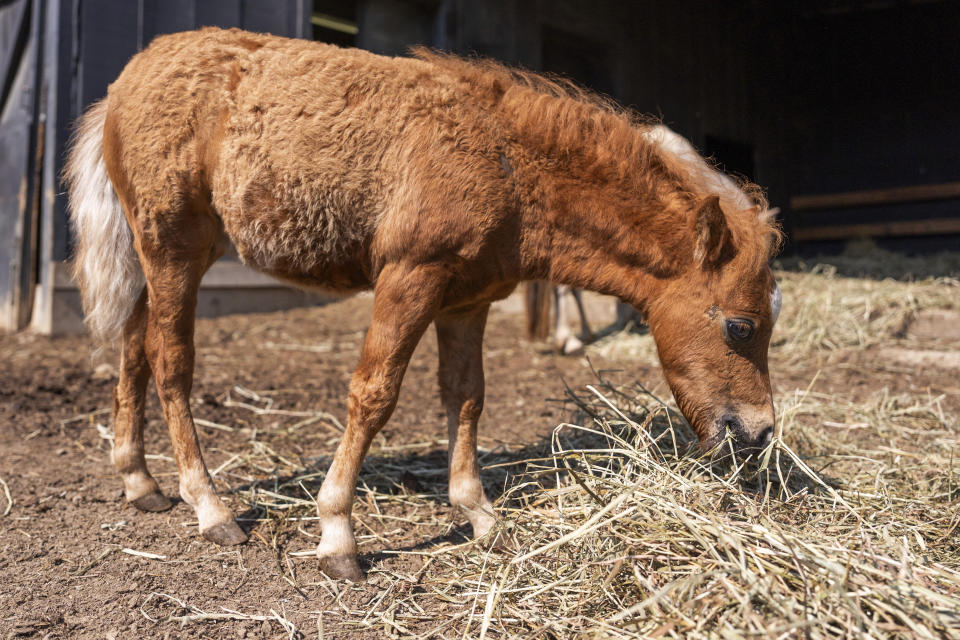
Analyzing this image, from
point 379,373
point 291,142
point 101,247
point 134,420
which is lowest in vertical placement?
point 134,420

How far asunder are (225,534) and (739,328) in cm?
219

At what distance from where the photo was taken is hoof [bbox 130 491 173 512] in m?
3.16

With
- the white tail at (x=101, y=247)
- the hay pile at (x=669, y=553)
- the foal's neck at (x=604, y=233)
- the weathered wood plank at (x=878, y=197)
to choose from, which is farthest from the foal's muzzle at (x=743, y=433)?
the weathered wood plank at (x=878, y=197)

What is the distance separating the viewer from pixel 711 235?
8.73 ft

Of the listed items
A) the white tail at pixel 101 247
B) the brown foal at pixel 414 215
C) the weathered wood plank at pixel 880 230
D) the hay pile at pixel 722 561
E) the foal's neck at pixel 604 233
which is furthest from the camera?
the weathered wood plank at pixel 880 230

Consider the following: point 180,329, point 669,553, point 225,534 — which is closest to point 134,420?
point 180,329

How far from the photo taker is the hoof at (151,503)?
10.4 feet

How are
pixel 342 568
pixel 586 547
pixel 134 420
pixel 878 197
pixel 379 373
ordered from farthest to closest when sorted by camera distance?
1. pixel 878 197
2. pixel 134 420
3. pixel 379 373
4. pixel 342 568
5. pixel 586 547

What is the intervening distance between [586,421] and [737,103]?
1037 cm

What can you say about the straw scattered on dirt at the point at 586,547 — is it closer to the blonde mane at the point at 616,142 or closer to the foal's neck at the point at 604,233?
the foal's neck at the point at 604,233

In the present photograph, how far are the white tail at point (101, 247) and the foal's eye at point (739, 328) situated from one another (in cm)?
270

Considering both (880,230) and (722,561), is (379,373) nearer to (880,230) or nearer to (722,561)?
(722,561)

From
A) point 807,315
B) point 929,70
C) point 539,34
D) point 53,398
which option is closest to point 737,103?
point 929,70

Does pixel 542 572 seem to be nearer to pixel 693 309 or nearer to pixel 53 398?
pixel 693 309
